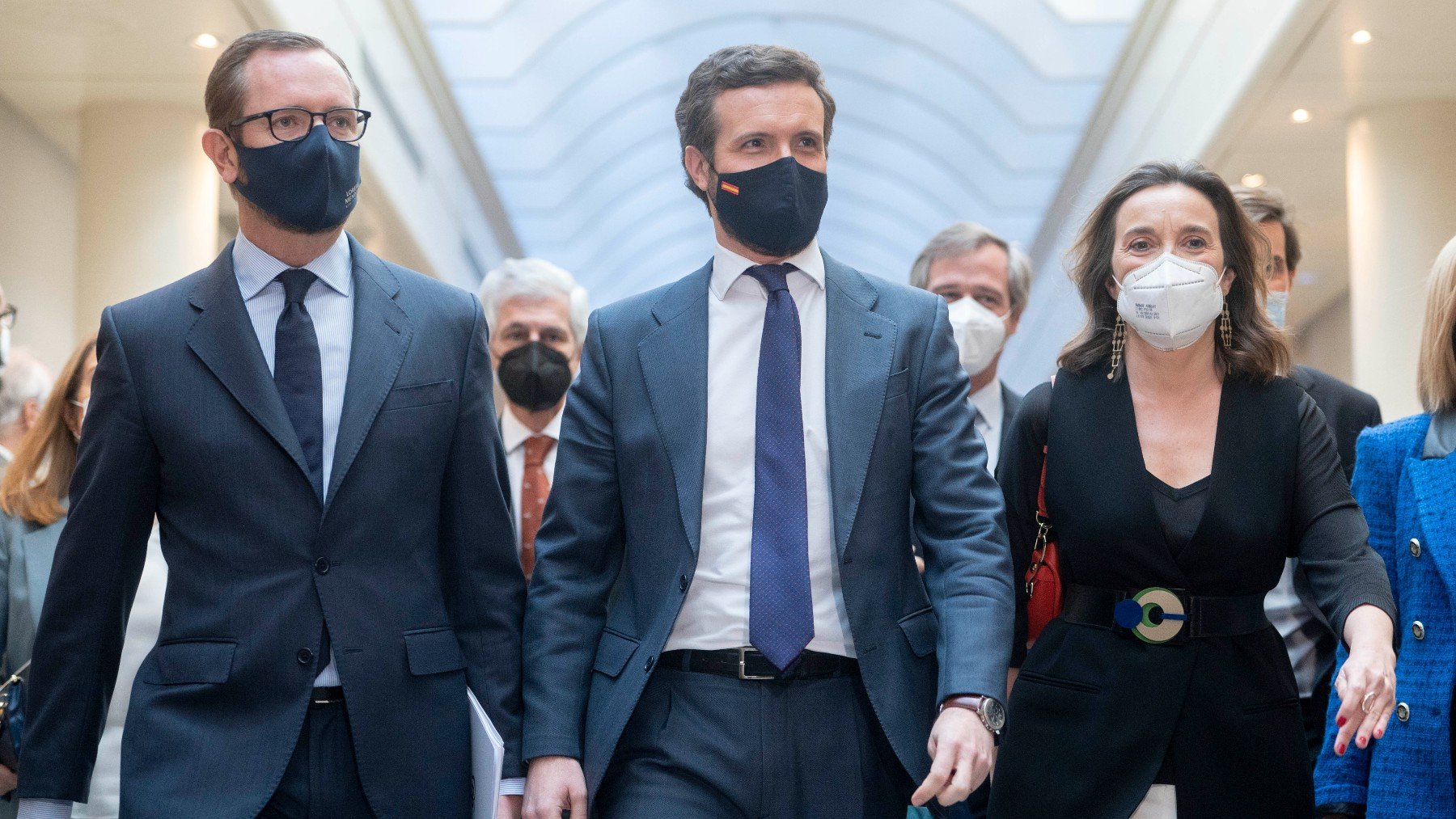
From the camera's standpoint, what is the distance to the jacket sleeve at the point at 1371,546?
3.96 meters

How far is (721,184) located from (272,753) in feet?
5.22

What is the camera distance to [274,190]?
340cm

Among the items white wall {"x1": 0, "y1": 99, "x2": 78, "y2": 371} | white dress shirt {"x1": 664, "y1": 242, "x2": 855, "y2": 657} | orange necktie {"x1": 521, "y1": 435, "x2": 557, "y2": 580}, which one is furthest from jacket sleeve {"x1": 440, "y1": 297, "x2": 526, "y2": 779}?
white wall {"x1": 0, "y1": 99, "x2": 78, "y2": 371}

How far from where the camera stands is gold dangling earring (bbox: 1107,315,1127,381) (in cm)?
395

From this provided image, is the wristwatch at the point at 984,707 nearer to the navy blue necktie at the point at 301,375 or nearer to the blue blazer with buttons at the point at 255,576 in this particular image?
the blue blazer with buttons at the point at 255,576

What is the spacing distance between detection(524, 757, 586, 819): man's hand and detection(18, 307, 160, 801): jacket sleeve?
0.96m

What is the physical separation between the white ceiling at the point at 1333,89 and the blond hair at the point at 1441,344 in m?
5.60

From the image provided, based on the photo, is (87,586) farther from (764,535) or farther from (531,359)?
(531,359)

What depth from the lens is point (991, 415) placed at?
564cm

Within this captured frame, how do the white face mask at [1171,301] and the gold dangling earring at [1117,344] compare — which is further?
the gold dangling earring at [1117,344]

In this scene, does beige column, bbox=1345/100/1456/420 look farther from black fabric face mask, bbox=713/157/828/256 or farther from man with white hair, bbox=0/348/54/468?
man with white hair, bbox=0/348/54/468

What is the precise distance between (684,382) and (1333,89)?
936 cm

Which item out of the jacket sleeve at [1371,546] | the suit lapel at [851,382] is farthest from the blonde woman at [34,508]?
the jacket sleeve at [1371,546]

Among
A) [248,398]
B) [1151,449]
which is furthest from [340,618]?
[1151,449]
